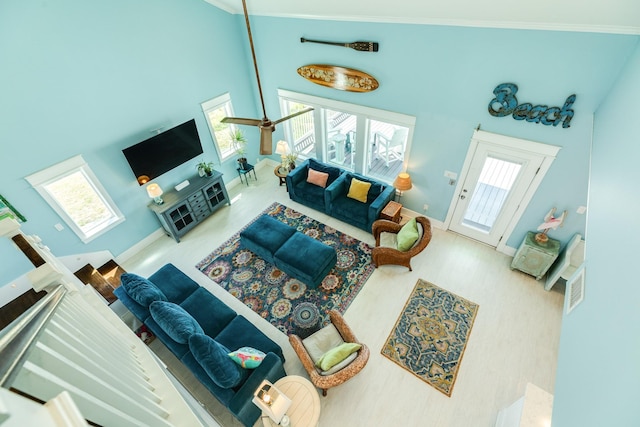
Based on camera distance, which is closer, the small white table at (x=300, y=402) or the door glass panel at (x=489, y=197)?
the small white table at (x=300, y=402)

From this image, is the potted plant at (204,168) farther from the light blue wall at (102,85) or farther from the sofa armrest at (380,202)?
the sofa armrest at (380,202)

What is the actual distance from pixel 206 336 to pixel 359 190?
3887mm

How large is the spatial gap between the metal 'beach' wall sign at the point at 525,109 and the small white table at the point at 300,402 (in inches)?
177

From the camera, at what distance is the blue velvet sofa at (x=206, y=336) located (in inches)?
118

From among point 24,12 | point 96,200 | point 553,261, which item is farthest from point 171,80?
point 553,261

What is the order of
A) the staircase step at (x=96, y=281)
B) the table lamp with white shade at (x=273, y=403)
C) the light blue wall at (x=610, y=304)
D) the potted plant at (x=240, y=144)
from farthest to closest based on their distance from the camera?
the potted plant at (x=240, y=144) < the staircase step at (x=96, y=281) < the table lamp with white shade at (x=273, y=403) < the light blue wall at (x=610, y=304)

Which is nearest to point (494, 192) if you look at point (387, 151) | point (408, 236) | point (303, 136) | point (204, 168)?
point (387, 151)

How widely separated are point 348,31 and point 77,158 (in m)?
4.84

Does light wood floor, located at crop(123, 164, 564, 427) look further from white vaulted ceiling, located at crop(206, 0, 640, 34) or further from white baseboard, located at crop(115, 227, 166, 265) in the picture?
white vaulted ceiling, located at crop(206, 0, 640, 34)

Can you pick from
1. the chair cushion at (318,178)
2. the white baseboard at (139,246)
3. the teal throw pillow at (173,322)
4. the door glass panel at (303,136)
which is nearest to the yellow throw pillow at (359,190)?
the chair cushion at (318,178)

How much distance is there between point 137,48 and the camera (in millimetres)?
4590

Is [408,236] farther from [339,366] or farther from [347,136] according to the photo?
[347,136]

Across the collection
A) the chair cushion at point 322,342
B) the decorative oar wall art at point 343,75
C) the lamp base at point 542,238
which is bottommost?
the chair cushion at point 322,342

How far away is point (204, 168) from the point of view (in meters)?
6.17
